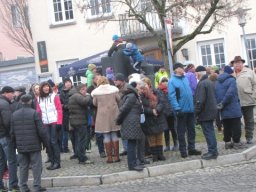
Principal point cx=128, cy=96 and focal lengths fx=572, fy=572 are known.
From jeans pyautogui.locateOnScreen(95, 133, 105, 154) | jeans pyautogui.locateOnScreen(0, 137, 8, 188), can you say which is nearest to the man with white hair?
jeans pyautogui.locateOnScreen(95, 133, 105, 154)

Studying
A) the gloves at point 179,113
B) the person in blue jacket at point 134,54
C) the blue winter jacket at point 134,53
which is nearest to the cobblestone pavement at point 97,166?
the gloves at point 179,113

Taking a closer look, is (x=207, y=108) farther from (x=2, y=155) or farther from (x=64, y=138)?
(x=64, y=138)

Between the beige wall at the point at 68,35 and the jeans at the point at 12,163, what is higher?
the beige wall at the point at 68,35

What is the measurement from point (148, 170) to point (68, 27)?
18.1m

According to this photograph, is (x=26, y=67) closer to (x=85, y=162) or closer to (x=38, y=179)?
(x=85, y=162)

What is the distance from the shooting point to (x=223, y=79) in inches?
481

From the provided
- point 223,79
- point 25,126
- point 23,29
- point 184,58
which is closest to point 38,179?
point 25,126

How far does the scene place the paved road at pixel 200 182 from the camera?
9.48 meters

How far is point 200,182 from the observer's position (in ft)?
33.0

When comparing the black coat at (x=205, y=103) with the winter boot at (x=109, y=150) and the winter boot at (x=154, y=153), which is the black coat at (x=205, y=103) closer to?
the winter boot at (x=154, y=153)

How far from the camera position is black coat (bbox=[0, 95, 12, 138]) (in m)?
10.7

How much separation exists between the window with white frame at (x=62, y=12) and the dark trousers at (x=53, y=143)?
1678 cm

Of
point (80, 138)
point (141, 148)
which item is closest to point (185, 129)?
point (141, 148)

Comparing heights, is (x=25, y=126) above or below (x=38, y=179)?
above
